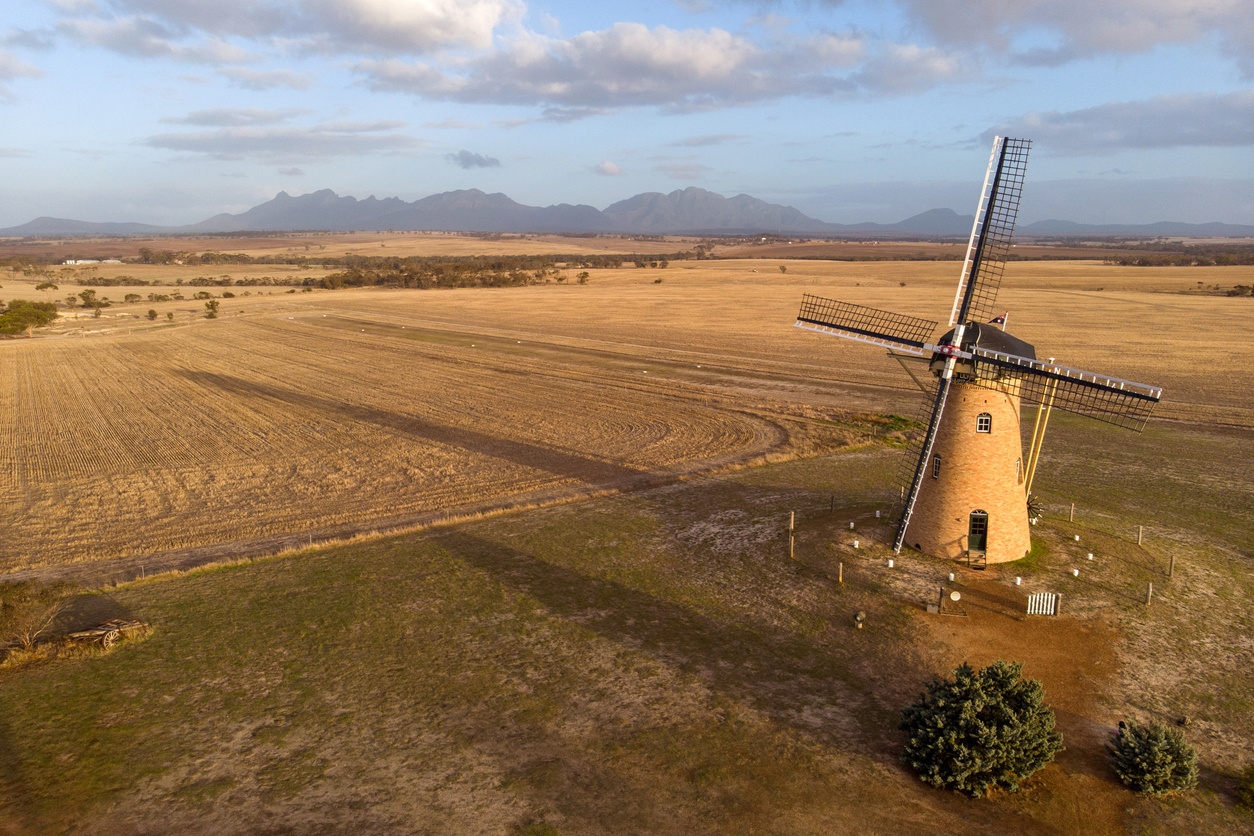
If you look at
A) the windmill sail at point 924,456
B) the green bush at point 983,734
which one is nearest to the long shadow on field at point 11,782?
the green bush at point 983,734

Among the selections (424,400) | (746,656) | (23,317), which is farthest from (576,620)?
(23,317)

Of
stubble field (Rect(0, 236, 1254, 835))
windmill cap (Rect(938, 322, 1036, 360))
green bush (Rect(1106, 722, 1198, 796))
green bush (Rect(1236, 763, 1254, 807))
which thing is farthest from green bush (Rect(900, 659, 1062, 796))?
windmill cap (Rect(938, 322, 1036, 360))

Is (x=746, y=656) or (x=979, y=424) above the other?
(x=979, y=424)

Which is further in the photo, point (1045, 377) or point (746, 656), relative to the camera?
point (1045, 377)

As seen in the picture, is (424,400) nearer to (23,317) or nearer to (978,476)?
(978,476)

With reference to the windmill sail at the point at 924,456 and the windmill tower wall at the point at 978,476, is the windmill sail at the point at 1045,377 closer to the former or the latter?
the windmill tower wall at the point at 978,476

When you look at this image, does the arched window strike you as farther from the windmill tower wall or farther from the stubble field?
the stubble field

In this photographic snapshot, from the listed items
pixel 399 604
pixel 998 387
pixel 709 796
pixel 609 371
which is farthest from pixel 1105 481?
pixel 609 371
